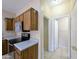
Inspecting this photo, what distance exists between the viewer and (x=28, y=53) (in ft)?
9.91

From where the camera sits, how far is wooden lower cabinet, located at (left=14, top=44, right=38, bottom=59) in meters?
2.56

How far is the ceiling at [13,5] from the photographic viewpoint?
3931 millimetres

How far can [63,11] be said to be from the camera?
558 cm

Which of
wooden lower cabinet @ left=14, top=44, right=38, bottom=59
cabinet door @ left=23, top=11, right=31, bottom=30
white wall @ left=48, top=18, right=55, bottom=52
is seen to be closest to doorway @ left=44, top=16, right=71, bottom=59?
white wall @ left=48, top=18, right=55, bottom=52

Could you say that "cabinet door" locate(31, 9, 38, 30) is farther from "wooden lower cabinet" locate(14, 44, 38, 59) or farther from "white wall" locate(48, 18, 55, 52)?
"white wall" locate(48, 18, 55, 52)

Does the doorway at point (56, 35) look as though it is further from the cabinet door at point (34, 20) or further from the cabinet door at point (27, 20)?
the cabinet door at point (27, 20)

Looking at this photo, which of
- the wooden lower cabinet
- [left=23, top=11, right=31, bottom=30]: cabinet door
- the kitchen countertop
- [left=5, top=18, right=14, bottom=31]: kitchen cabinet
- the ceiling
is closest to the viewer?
the wooden lower cabinet

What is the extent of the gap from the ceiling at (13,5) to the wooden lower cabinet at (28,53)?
1.67 meters

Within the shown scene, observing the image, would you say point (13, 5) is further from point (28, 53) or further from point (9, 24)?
point (28, 53)

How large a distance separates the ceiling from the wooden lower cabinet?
5.49 ft

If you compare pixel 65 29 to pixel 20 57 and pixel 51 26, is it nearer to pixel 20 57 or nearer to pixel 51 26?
pixel 51 26

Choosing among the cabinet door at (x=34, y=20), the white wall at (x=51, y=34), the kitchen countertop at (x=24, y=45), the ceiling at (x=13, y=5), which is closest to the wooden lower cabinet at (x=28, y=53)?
the kitchen countertop at (x=24, y=45)

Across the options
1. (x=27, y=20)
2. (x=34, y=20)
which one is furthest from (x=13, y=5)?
(x=34, y=20)

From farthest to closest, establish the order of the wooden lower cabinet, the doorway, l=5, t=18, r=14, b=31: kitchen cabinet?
the doorway, l=5, t=18, r=14, b=31: kitchen cabinet, the wooden lower cabinet
